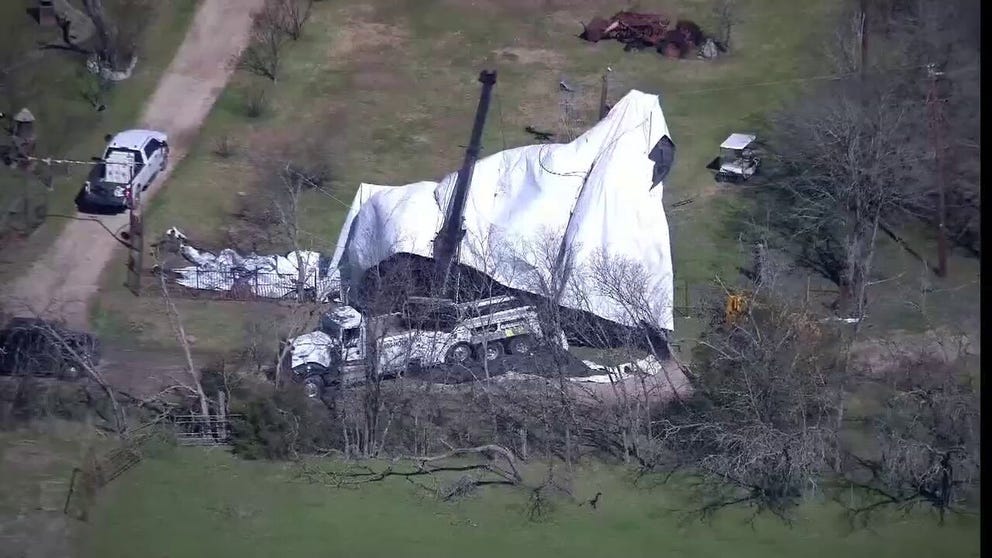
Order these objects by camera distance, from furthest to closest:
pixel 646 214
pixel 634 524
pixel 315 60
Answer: pixel 315 60, pixel 646 214, pixel 634 524

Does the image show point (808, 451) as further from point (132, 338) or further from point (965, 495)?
point (132, 338)

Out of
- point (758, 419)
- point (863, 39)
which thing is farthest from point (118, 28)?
point (758, 419)

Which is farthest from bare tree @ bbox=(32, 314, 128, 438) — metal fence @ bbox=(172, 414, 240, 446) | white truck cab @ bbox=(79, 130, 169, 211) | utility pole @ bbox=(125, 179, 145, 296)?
white truck cab @ bbox=(79, 130, 169, 211)

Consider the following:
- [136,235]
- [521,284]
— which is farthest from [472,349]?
[136,235]

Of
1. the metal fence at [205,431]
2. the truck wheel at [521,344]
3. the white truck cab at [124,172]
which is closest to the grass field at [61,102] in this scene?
the white truck cab at [124,172]

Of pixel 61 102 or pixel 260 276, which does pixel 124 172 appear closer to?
pixel 61 102

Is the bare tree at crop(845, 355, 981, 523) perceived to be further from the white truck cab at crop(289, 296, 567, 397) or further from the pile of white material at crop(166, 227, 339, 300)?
the pile of white material at crop(166, 227, 339, 300)
